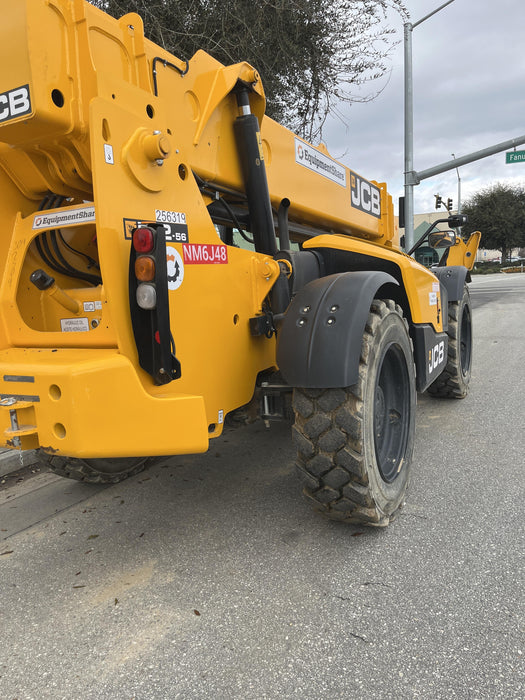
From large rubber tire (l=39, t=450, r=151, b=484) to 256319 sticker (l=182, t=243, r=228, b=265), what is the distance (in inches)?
58.6

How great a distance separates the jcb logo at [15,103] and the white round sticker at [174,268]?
73 cm

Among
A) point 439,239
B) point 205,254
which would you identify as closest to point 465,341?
point 439,239

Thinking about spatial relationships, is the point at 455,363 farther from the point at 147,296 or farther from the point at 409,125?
the point at 409,125

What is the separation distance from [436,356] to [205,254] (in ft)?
7.86

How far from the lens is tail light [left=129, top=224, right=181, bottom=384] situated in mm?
2053

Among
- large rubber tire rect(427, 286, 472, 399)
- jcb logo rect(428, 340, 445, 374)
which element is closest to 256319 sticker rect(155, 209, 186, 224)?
jcb logo rect(428, 340, 445, 374)

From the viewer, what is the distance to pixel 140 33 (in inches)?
88.8

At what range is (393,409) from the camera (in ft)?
10.7

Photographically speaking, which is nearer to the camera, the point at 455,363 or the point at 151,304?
the point at 151,304

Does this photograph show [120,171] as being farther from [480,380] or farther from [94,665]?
[480,380]

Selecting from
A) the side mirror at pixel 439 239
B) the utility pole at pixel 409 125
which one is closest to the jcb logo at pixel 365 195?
the side mirror at pixel 439 239

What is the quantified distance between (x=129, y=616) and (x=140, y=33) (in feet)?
8.42

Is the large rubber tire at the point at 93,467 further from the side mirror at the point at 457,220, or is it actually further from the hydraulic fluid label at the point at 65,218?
the side mirror at the point at 457,220

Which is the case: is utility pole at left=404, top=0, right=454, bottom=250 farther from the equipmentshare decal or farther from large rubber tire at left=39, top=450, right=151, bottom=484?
large rubber tire at left=39, top=450, right=151, bottom=484
